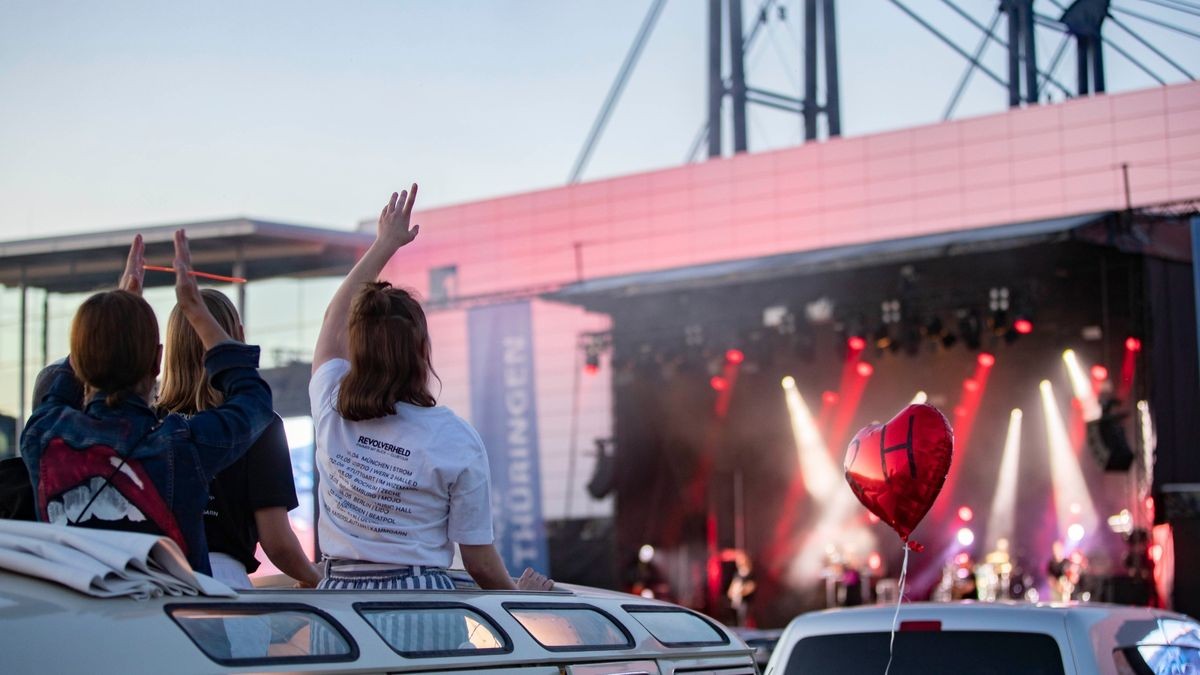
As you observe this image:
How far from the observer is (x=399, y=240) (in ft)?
13.0

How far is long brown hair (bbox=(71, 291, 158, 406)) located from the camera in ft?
9.44

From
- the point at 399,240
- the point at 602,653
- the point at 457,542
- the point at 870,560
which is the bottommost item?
the point at 870,560

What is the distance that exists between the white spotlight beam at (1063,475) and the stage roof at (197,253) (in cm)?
1228

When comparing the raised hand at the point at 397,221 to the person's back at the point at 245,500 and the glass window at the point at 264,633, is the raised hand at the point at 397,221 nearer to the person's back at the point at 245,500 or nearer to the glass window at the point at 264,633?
the person's back at the point at 245,500

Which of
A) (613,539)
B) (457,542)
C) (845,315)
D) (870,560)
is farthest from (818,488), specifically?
(457,542)

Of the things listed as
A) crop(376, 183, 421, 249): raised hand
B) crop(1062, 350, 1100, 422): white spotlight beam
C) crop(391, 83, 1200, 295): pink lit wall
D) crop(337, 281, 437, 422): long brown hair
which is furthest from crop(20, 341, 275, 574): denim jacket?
crop(1062, 350, 1100, 422): white spotlight beam

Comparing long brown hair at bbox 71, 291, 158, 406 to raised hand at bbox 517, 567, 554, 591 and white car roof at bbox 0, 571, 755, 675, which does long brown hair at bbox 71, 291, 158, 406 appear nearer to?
white car roof at bbox 0, 571, 755, 675

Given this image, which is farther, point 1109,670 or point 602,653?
point 1109,670

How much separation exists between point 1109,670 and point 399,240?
9.54 feet

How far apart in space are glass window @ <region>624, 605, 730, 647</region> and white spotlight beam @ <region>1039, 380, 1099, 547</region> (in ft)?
74.6

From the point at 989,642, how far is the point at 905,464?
83 cm

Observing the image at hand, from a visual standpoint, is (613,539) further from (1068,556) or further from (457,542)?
(457,542)

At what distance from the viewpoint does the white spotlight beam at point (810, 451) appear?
88.8 ft

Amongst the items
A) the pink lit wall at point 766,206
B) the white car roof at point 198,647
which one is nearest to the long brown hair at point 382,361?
the white car roof at point 198,647
